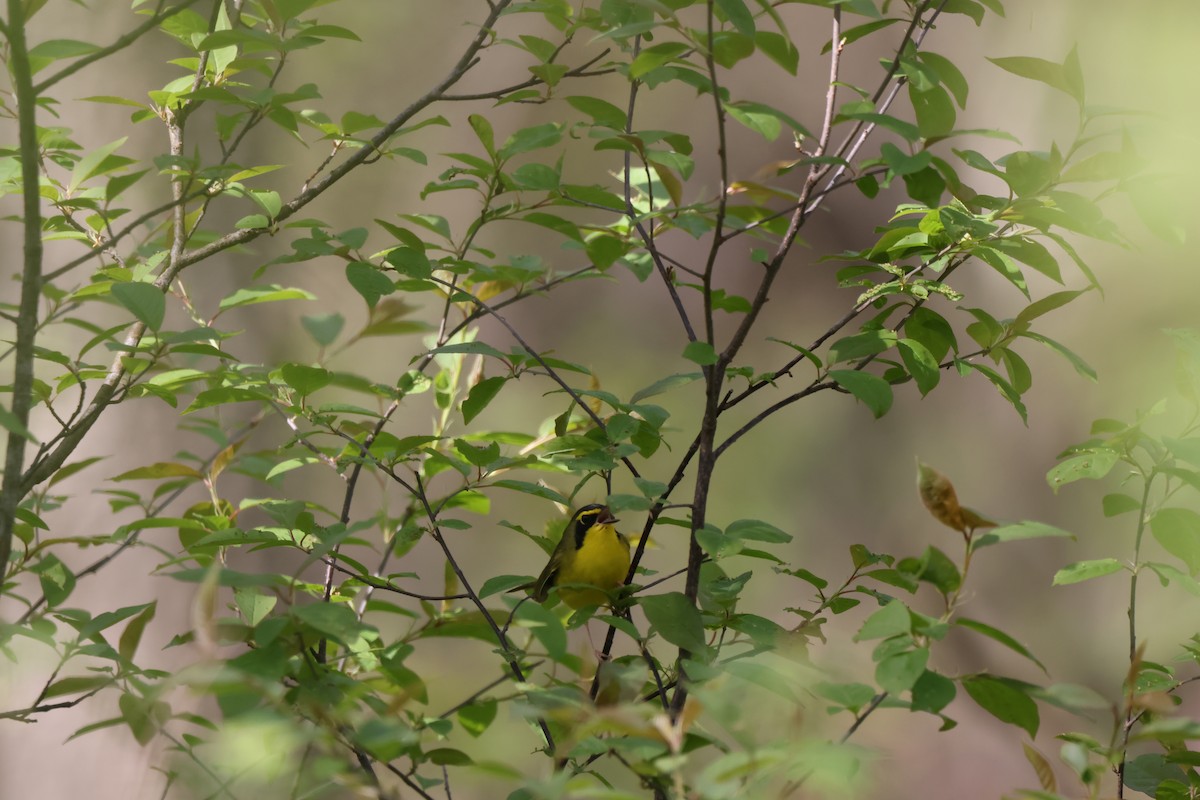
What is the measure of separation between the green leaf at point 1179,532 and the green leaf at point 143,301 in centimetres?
93

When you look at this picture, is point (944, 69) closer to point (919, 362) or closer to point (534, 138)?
point (919, 362)

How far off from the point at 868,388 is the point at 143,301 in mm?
640

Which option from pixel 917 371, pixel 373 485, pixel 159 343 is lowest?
pixel 917 371

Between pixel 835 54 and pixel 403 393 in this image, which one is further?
pixel 403 393

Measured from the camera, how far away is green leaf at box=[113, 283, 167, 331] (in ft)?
2.75

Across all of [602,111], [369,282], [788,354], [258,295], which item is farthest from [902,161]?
[788,354]

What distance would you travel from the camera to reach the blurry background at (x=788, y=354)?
8.48 feet

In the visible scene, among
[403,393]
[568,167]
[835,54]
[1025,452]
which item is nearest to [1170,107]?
[1025,452]

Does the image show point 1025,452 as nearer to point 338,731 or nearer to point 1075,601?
point 1075,601

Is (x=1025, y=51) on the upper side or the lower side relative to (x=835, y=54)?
upper

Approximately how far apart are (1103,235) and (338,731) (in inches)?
29.3

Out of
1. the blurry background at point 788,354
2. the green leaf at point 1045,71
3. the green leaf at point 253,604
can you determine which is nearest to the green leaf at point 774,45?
the green leaf at point 1045,71

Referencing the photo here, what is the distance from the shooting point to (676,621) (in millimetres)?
812

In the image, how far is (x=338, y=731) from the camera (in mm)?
696
